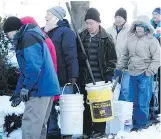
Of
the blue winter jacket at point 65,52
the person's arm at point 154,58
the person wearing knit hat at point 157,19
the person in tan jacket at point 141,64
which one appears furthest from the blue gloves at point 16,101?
the person wearing knit hat at point 157,19

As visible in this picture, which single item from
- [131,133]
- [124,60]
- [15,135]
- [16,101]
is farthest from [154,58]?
[16,101]

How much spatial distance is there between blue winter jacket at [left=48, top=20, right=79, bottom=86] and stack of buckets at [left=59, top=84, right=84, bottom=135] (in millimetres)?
350

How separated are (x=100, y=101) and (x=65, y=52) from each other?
85 centimetres

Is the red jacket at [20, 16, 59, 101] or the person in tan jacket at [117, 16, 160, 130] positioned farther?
the person in tan jacket at [117, 16, 160, 130]

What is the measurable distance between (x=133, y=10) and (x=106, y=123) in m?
17.2

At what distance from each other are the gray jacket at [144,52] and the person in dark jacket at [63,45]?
1.82m

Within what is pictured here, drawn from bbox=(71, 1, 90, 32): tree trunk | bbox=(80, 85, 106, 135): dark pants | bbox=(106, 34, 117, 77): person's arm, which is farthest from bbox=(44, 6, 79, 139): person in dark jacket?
bbox=(71, 1, 90, 32): tree trunk

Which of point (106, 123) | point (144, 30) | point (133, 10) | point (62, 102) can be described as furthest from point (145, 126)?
point (133, 10)

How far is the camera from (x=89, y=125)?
22.4ft

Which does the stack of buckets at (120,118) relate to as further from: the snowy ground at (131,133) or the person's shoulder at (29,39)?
the person's shoulder at (29,39)

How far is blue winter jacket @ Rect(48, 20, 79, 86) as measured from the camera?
20.8 ft

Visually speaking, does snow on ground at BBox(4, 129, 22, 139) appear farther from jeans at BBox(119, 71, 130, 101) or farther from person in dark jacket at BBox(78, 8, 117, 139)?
jeans at BBox(119, 71, 130, 101)

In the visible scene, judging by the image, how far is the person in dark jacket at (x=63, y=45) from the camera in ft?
20.8

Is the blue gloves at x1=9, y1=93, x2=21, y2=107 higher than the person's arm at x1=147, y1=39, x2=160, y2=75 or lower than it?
lower
